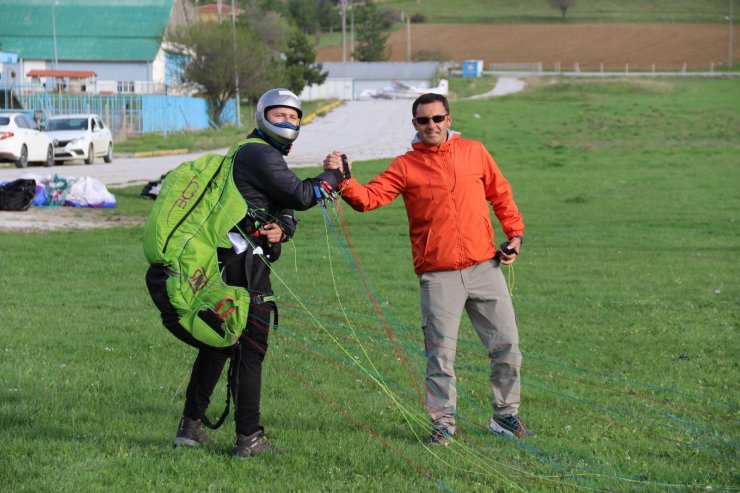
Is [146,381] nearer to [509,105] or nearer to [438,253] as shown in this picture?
[438,253]

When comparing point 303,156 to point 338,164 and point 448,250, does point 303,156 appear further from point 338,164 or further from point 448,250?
point 338,164

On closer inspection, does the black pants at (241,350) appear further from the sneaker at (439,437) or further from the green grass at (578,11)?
the green grass at (578,11)

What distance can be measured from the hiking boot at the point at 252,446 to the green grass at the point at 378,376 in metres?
0.10

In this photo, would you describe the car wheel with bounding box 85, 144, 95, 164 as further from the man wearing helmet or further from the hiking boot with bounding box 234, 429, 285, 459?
the hiking boot with bounding box 234, 429, 285, 459

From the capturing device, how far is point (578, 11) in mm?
156250

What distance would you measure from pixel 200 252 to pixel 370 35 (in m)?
135

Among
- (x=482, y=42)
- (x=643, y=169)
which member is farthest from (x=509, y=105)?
(x=482, y=42)

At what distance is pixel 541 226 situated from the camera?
2092 centimetres

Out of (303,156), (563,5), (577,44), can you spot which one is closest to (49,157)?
(303,156)

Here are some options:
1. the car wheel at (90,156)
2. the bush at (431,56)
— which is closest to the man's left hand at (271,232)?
the car wheel at (90,156)

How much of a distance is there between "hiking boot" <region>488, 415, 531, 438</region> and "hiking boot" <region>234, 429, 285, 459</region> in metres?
1.43

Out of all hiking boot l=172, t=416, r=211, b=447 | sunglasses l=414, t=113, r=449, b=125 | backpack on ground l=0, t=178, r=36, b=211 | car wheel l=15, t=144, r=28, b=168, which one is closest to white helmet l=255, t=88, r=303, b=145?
sunglasses l=414, t=113, r=449, b=125

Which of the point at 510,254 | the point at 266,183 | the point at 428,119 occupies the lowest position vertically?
the point at 510,254

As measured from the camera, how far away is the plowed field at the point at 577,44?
399 feet
